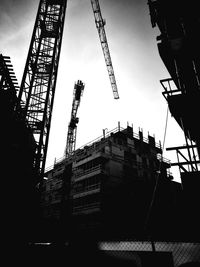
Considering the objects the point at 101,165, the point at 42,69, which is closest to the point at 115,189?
the point at 101,165

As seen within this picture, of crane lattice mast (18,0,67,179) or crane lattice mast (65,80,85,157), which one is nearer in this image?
crane lattice mast (18,0,67,179)

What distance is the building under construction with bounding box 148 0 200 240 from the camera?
5926mm

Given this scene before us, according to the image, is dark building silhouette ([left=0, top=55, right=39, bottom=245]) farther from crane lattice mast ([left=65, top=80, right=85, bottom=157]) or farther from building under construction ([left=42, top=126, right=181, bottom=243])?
crane lattice mast ([left=65, top=80, right=85, bottom=157])

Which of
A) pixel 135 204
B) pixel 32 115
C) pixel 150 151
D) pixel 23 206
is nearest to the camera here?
pixel 23 206

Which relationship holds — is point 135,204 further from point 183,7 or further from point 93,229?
point 183,7

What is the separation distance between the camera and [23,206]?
10258mm

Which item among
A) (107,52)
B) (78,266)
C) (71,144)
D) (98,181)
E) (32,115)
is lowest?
(78,266)

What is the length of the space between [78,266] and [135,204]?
19993 mm

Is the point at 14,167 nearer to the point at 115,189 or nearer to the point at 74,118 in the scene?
the point at 115,189

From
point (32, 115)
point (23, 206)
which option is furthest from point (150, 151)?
point (23, 206)

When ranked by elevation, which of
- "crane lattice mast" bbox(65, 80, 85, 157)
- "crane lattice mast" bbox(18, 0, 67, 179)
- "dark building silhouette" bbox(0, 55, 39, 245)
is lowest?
"dark building silhouette" bbox(0, 55, 39, 245)

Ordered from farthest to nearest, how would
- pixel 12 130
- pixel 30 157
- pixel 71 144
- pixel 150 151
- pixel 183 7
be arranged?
pixel 71 144, pixel 150 151, pixel 30 157, pixel 12 130, pixel 183 7

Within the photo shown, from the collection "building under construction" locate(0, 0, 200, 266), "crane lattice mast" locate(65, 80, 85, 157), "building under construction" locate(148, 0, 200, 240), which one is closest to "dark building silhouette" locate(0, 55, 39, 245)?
"building under construction" locate(0, 0, 200, 266)

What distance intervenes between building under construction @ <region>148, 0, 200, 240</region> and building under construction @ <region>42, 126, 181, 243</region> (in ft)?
44.2
